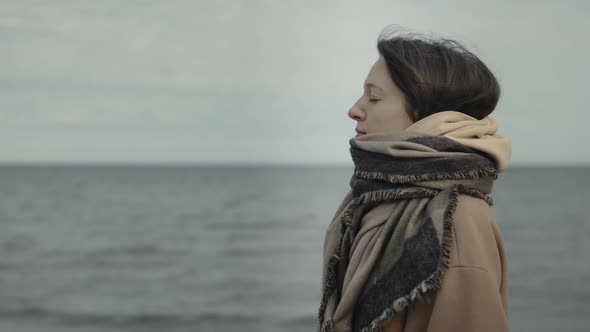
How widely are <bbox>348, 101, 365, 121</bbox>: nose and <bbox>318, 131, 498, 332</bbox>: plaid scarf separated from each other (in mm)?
64

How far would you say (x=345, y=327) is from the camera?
1460mm

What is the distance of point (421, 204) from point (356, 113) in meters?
0.25

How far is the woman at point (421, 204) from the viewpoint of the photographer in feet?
4.44

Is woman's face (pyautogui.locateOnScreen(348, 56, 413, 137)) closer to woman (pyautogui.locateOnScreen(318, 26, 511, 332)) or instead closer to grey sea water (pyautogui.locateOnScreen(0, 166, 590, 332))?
woman (pyautogui.locateOnScreen(318, 26, 511, 332))

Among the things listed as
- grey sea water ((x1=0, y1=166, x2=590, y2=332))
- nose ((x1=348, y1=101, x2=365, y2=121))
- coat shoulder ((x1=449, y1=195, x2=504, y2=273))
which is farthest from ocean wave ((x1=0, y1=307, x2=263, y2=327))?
coat shoulder ((x1=449, y1=195, x2=504, y2=273))

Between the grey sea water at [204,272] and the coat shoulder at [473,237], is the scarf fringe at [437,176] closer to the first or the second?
the coat shoulder at [473,237]

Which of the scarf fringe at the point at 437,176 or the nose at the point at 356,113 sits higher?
the nose at the point at 356,113

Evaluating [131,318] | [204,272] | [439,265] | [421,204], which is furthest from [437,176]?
[204,272]

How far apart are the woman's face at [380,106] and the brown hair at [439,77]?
0.05 ft

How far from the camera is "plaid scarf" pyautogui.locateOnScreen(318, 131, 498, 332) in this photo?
136 centimetres

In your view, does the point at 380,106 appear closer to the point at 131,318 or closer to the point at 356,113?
the point at 356,113

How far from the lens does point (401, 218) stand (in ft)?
4.66

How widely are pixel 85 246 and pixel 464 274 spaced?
16.0 m

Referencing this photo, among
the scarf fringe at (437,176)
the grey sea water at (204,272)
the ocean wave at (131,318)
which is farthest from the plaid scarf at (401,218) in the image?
the ocean wave at (131,318)
